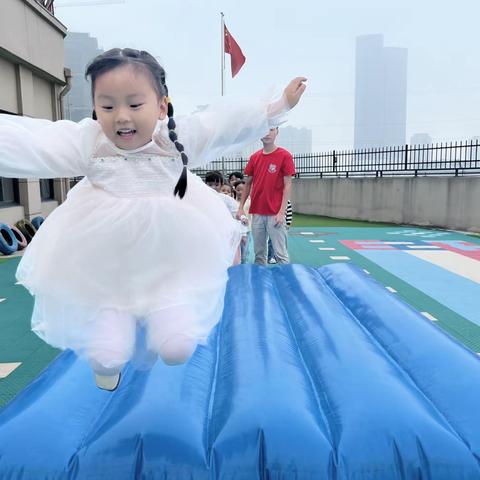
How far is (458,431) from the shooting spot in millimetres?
1648

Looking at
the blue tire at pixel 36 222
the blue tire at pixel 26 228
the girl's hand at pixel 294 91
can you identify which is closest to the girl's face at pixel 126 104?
the girl's hand at pixel 294 91

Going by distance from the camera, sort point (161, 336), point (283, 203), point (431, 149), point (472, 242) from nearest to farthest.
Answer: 1. point (161, 336)
2. point (283, 203)
3. point (472, 242)
4. point (431, 149)

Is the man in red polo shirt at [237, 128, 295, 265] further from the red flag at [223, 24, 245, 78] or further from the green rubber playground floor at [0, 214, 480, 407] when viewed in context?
the red flag at [223, 24, 245, 78]

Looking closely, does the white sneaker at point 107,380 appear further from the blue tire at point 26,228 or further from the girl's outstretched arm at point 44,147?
the blue tire at point 26,228

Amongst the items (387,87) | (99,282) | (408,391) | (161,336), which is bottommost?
(408,391)

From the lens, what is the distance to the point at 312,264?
18.9ft

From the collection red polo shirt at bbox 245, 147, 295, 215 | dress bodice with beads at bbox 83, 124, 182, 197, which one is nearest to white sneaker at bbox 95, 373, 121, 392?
dress bodice with beads at bbox 83, 124, 182, 197

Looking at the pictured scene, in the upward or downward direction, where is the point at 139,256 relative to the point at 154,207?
downward

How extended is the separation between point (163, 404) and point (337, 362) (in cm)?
74

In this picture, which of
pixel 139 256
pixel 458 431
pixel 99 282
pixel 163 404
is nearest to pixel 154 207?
pixel 139 256

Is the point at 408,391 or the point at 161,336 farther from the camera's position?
the point at 408,391

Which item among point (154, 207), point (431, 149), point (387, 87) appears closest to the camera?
point (154, 207)

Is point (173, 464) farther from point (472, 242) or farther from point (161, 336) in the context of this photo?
point (472, 242)

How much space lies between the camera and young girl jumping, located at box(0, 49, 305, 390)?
1.38m
